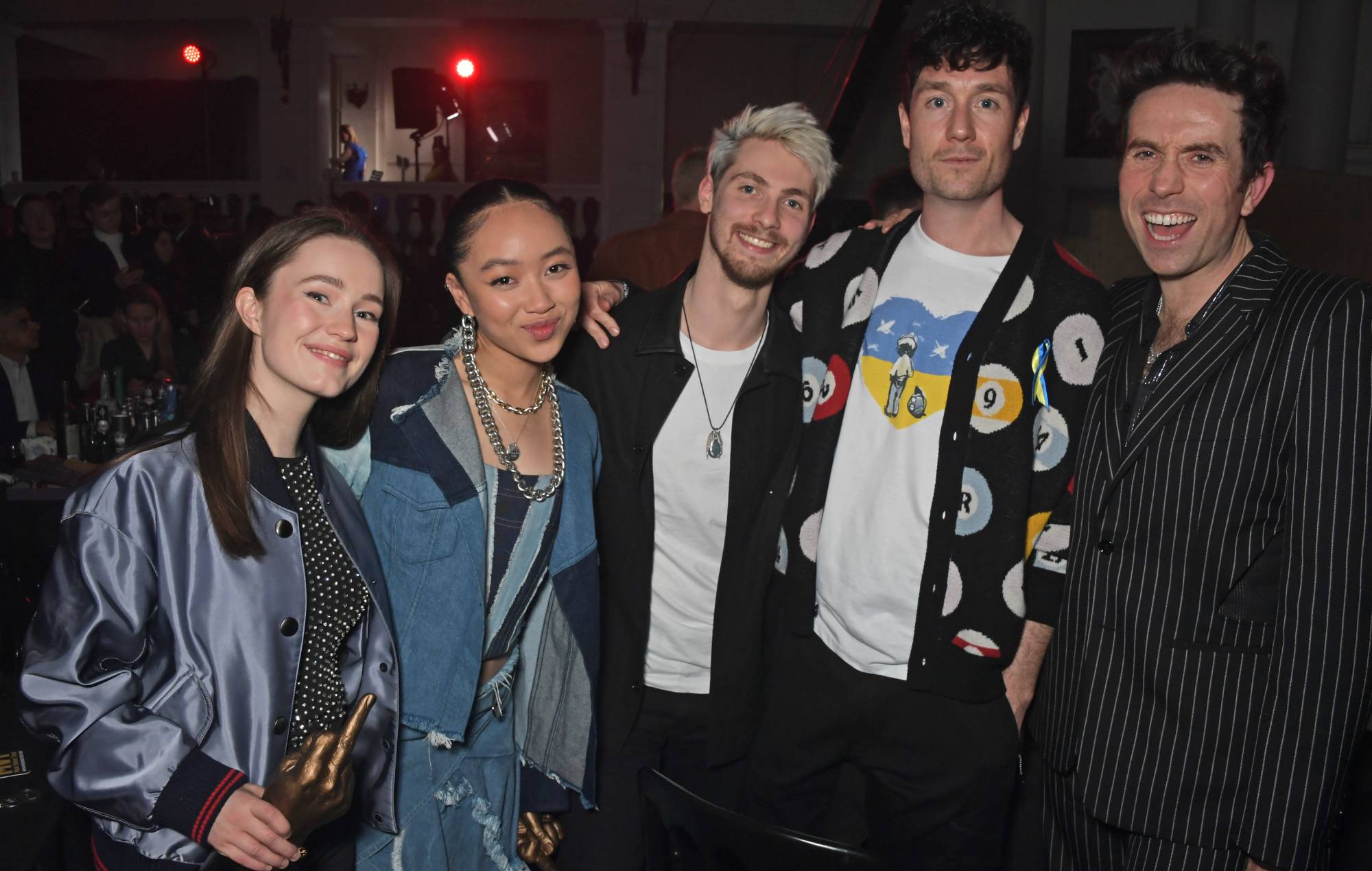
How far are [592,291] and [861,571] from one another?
942mm

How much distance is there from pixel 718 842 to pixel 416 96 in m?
11.7

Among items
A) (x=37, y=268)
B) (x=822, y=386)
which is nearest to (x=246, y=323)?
(x=822, y=386)

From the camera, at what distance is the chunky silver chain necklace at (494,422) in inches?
76.3

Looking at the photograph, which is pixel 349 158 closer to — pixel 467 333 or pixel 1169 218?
pixel 467 333

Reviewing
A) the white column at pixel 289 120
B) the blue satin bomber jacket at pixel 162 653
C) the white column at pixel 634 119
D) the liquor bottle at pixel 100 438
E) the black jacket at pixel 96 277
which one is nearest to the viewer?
the blue satin bomber jacket at pixel 162 653

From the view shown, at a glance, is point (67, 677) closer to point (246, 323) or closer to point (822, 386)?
point (246, 323)

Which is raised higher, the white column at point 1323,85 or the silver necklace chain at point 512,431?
the white column at point 1323,85

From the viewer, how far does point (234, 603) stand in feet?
4.92

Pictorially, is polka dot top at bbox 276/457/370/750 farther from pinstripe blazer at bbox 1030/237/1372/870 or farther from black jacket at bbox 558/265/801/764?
pinstripe blazer at bbox 1030/237/1372/870

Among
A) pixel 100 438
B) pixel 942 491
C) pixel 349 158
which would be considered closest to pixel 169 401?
pixel 100 438

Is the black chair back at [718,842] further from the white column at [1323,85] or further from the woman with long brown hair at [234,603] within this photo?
the white column at [1323,85]

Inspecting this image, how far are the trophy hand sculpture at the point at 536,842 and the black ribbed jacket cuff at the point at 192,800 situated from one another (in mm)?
821

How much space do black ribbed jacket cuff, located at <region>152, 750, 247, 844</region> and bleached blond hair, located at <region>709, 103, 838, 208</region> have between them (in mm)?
1623

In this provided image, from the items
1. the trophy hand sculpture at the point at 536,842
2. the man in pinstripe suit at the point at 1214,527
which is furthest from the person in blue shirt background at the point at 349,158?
the man in pinstripe suit at the point at 1214,527
